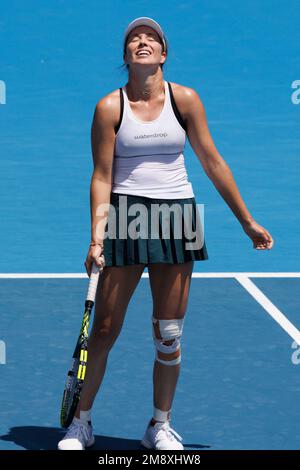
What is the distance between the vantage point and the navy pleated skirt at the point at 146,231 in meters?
7.12

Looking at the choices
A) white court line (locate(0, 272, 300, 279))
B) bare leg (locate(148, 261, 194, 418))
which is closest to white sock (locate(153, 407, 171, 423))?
bare leg (locate(148, 261, 194, 418))

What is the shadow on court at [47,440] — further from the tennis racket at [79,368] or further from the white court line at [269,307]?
the white court line at [269,307]

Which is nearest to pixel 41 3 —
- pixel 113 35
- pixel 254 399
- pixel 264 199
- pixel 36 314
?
pixel 113 35

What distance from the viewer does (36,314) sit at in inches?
392

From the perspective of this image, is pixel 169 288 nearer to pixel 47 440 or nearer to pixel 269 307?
pixel 47 440

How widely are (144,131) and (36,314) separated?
329 cm

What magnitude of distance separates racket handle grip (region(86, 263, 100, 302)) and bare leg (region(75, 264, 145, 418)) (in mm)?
118

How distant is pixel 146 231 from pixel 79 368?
2.80 ft

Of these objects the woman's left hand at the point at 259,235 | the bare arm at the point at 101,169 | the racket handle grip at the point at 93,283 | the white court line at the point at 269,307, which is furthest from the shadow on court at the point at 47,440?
the white court line at the point at 269,307

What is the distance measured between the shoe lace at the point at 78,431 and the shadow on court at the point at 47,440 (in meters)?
0.10

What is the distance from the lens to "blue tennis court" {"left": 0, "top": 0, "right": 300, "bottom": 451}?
805 centimetres

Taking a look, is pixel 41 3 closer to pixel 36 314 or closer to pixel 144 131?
pixel 36 314

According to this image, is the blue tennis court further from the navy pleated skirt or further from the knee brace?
the navy pleated skirt

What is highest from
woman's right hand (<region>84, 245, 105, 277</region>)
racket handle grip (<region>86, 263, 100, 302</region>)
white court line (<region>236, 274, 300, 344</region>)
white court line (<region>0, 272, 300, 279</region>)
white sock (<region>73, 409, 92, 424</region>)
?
white court line (<region>0, 272, 300, 279</region>)
